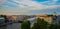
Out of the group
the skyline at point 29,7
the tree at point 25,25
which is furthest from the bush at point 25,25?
the skyline at point 29,7

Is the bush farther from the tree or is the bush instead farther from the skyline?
the skyline

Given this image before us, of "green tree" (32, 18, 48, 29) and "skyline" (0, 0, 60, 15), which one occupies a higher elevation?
"skyline" (0, 0, 60, 15)

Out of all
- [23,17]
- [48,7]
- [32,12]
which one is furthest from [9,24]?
[48,7]

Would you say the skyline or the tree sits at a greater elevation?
the skyline

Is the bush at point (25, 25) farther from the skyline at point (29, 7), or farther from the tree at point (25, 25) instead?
the skyline at point (29, 7)

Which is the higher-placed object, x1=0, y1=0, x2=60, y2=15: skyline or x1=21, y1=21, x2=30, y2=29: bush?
x1=0, y1=0, x2=60, y2=15: skyline

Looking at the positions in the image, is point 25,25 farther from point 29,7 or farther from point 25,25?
point 29,7

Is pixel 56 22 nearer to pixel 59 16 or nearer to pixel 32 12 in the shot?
pixel 59 16

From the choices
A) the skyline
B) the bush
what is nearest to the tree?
the bush
